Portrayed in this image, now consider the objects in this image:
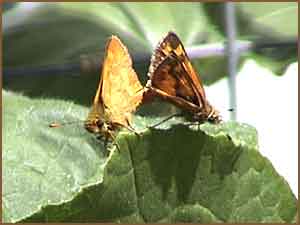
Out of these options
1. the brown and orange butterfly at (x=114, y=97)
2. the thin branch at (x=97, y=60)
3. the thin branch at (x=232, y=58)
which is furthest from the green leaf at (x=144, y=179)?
the thin branch at (x=232, y=58)

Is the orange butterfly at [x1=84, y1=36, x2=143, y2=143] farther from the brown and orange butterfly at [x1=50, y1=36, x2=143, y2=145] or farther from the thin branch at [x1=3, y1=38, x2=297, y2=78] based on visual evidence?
the thin branch at [x1=3, y1=38, x2=297, y2=78]

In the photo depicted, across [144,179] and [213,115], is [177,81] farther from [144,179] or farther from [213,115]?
[144,179]

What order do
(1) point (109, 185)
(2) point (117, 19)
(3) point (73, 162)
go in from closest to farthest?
(1) point (109, 185) < (3) point (73, 162) < (2) point (117, 19)

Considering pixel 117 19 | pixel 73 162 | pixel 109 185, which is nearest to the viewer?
pixel 109 185

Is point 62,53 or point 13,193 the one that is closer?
point 13,193

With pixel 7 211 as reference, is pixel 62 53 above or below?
above

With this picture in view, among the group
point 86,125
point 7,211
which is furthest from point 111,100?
point 7,211

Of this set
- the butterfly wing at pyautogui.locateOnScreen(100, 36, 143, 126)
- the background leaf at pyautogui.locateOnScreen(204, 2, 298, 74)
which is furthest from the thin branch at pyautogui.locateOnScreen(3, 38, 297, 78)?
the butterfly wing at pyautogui.locateOnScreen(100, 36, 143, 126)

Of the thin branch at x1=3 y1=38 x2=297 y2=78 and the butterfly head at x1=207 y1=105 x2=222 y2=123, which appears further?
the thin branch at x1=3 y1=38 x2=297 y2=78

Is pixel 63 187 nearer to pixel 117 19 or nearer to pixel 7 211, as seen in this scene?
pixel 7 211
